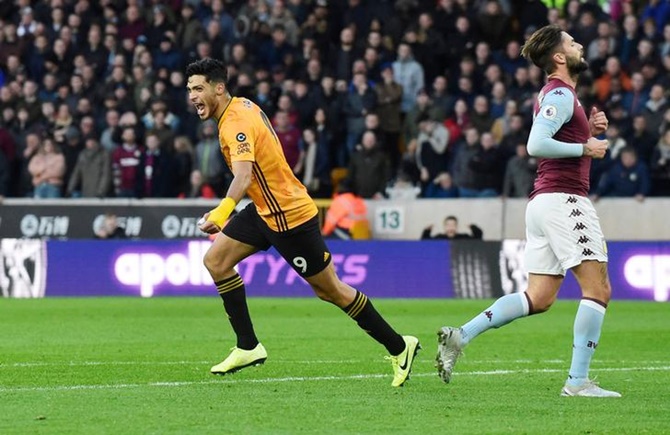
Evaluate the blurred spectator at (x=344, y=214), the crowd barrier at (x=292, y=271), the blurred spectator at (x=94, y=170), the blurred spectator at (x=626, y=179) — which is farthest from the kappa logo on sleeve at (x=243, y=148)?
the blurred spectator at (x=94, y=170)

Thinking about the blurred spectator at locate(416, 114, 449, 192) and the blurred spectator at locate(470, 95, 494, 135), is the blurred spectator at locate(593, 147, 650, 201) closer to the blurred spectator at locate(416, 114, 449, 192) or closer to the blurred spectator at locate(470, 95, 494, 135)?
the blurred spectator at locate(470, 95, 494, 135)

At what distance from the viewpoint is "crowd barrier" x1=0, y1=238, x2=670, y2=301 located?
833 inches

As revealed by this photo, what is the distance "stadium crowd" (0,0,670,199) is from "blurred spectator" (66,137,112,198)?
24 millimetres

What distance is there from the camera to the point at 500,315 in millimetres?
9625

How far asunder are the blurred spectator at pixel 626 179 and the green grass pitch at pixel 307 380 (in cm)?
503

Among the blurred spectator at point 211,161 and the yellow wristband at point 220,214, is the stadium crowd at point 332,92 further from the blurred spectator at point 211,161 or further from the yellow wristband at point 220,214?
the yellow wristband at point 220,214

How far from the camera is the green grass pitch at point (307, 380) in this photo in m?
8.05

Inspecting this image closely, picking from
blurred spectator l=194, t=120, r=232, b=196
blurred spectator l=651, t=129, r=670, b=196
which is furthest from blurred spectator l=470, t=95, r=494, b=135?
blurred spectator l=194, t=120, r=232, b=196

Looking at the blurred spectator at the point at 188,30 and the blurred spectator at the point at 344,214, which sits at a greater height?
the blurred spectator at the point at 188,30

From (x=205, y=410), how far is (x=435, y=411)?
4.30ft

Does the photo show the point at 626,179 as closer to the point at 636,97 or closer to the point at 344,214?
the point at 636,97

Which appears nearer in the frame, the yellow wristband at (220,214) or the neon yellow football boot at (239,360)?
the yellow wristband at (220,214)

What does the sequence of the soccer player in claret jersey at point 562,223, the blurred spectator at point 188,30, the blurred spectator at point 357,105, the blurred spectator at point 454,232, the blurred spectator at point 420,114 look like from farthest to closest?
the blurred spectator at point 188,30, the blurred spectator at point 357,105, the blurred spectator at point 420,114, the blurred spectator at point 454,232, the soccer player in claret jersey at point 562,223

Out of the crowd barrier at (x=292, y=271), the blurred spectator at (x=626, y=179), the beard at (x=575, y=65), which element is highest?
the beard at (x=575, y=65)
